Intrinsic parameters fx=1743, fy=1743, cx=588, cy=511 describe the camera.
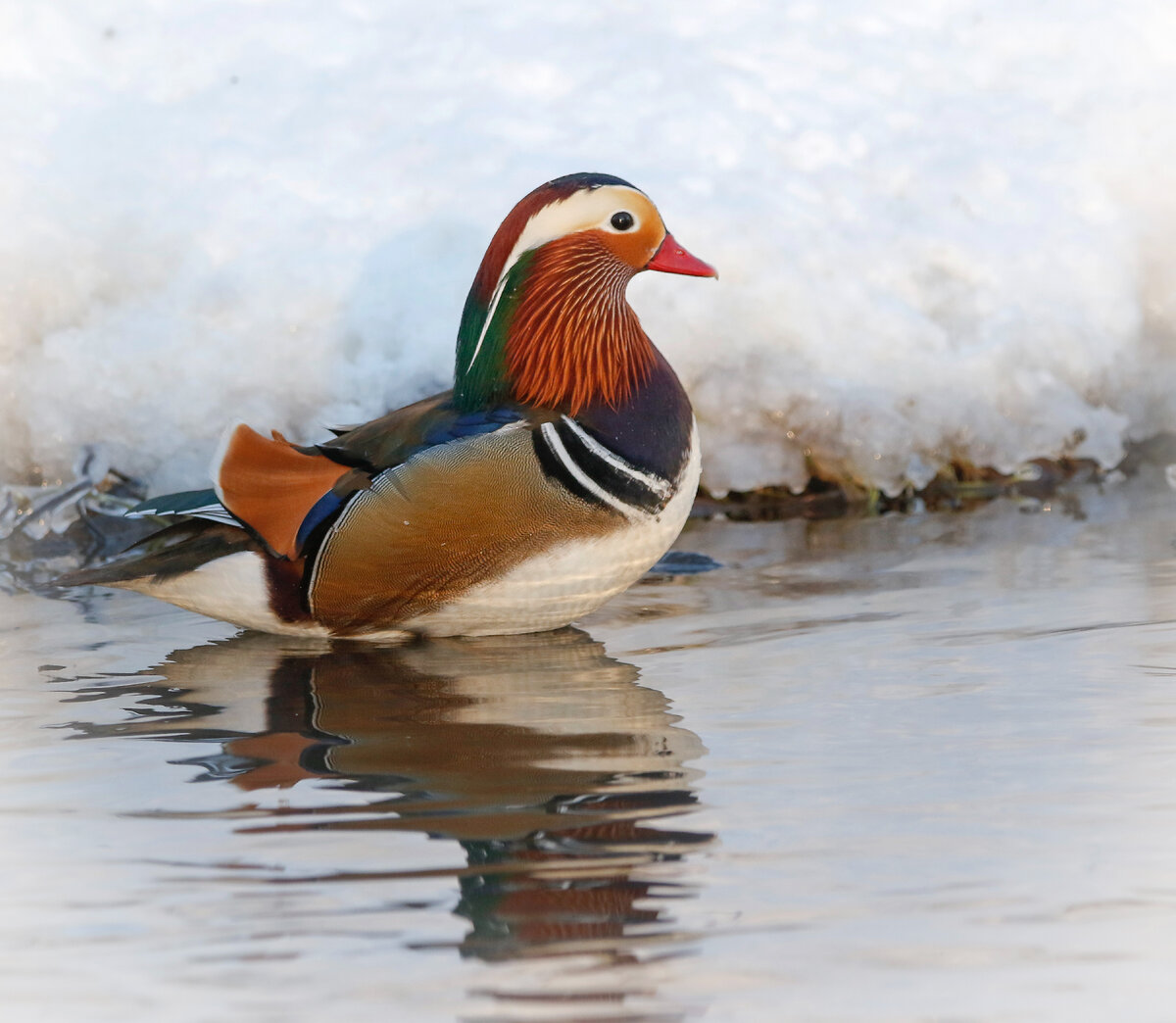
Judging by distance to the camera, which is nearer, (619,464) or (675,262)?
(619,464)

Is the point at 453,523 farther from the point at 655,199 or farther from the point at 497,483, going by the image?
the point at 655,199

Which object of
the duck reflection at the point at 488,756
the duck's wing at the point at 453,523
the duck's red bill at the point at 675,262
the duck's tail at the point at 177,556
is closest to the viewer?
the duck reflection at the point at 488,756

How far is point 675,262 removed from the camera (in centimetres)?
407

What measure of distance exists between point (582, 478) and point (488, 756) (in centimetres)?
94

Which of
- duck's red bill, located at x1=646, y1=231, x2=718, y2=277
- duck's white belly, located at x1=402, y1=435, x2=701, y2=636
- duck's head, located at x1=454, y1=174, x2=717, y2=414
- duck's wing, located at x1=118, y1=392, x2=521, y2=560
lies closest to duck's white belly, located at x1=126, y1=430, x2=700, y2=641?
duck's white belly, located at x1=402, y1=435, x2=701, y2=636

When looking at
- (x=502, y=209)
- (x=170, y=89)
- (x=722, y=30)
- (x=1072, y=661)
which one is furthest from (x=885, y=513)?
(x=170, y=89)

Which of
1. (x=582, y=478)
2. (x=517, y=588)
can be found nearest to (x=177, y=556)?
(x=517, y=588)

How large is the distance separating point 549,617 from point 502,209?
229 cm

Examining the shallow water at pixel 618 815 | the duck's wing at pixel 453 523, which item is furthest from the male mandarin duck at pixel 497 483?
the shallow water at pixel 618 815

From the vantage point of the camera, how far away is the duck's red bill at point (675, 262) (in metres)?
4.05

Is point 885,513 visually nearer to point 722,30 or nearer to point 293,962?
point 722,30

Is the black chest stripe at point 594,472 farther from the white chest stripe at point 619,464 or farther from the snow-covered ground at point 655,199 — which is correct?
the snow-covered ground at point 655,199

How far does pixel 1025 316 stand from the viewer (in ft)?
19.3

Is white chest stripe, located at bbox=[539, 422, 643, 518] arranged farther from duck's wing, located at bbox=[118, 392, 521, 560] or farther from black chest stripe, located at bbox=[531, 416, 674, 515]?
duck's wing, located at bbox=[118, 392, 521, 560]
